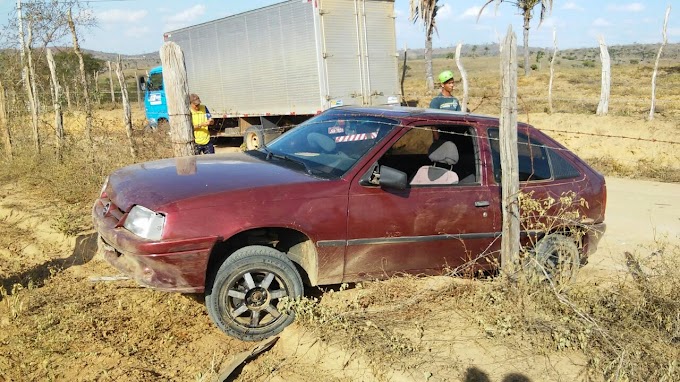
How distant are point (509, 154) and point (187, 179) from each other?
8.01 ft

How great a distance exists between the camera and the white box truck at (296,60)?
13734mm

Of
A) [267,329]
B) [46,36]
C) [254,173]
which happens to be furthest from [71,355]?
[46,36]

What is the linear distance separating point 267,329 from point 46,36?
10.1 m

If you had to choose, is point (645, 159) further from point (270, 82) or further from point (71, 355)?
point (71, 355)

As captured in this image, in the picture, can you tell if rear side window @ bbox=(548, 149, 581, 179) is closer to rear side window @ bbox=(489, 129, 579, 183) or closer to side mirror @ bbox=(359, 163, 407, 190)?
rear side window @ bbox=(489, 129, 579, 183)

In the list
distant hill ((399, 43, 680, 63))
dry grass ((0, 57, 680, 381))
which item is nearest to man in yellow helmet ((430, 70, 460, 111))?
dry grass ((0, 57, 680, 381))

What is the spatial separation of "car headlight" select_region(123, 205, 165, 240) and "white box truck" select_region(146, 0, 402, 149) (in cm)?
892

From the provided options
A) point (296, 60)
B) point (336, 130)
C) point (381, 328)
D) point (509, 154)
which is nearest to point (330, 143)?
point (336, 130)

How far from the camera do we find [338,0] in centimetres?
1364

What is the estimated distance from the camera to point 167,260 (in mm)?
3582

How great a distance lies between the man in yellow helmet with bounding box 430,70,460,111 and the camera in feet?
24.7

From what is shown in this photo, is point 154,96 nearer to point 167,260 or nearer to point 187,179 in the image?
point 187,179

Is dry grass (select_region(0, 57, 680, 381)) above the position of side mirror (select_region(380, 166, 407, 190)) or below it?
below

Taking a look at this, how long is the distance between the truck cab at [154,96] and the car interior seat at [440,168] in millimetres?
14511
